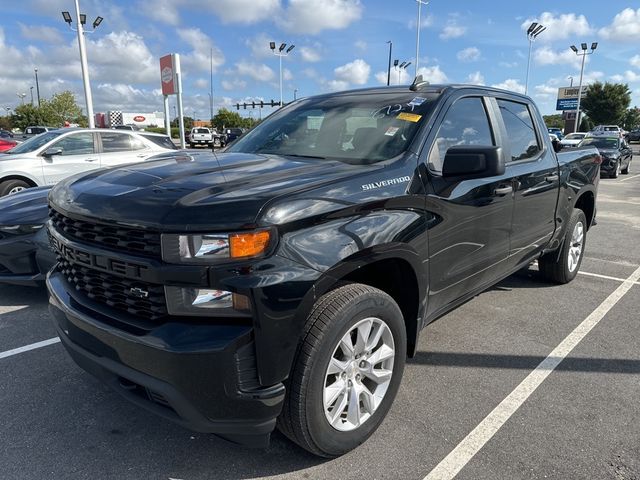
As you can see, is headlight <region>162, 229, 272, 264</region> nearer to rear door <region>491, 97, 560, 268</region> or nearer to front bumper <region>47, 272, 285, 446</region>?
front bumper <region>47, 272, 285, 446</region>

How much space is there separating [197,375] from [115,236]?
29.0 inches

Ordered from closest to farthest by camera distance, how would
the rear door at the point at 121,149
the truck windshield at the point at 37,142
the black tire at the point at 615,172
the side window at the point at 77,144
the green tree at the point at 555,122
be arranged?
1. the truck windshield at the point at 37,142
2. the side window at the point at 77,144
3. the rear door at the point at 121,149
4. the black tire at the point at 615,172
5. the green tree at the point at 555,122

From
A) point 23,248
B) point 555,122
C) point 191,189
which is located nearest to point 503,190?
point 191,189

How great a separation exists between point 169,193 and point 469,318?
3.09 meters

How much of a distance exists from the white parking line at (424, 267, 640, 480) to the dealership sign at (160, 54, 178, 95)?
62.7 feet

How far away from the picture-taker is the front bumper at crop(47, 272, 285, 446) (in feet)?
6.36

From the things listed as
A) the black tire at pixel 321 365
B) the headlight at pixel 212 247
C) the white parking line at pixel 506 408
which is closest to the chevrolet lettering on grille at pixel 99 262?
the headlight at pixel 212 247

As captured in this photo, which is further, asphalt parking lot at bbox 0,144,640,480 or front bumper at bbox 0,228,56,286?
front bumper at bbox 0,228,56,286

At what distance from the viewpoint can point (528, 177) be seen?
3.84 m

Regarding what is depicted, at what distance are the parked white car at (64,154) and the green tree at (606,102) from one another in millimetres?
65373

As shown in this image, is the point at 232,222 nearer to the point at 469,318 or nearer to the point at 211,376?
the point at 211,376

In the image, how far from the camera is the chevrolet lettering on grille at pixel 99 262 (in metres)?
2.09

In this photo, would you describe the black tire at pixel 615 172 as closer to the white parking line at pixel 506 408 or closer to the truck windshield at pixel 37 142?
the white parking line at pixel 506 408

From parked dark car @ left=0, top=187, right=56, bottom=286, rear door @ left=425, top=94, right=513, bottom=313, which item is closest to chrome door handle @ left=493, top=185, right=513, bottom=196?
rear door @ left=425, top=94, right=513, bottom=313
